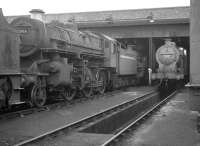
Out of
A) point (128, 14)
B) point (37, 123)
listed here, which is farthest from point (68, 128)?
point (128, 14)

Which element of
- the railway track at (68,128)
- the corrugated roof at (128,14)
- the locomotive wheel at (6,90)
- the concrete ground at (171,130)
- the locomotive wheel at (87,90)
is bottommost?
the concrete ground at (171,130)

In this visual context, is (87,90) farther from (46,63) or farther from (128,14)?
(128,14)

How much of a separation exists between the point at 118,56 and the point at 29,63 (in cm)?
1037

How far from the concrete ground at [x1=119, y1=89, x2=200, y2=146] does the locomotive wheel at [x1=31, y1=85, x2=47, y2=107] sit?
4.25m

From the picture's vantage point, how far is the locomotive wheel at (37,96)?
11.6 meters

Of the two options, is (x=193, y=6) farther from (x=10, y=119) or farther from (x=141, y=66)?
(x=141, y=66)

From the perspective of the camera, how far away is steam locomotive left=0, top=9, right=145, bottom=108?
938 cm

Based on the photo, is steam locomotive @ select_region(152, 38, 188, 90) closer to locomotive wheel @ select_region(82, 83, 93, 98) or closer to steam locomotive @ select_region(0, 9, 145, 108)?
steam locomotive @ select_region(0, 9, 145, 108)

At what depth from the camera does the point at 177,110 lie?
12250mm

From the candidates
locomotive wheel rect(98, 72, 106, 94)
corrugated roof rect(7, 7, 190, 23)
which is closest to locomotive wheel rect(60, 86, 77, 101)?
locomotive wheel rect(98, 72, 106, 94)

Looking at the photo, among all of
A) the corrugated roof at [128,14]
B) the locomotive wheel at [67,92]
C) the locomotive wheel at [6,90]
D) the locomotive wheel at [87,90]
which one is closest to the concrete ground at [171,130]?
the locomotive wheel at [6,90]

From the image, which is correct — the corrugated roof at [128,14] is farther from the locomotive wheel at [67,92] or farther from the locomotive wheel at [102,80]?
the locomotive wheel at [67,92]

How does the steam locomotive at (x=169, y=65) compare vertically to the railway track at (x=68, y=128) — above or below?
above

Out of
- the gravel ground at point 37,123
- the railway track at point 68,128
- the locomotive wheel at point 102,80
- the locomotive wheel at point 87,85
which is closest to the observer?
the railway track at point 68,128
